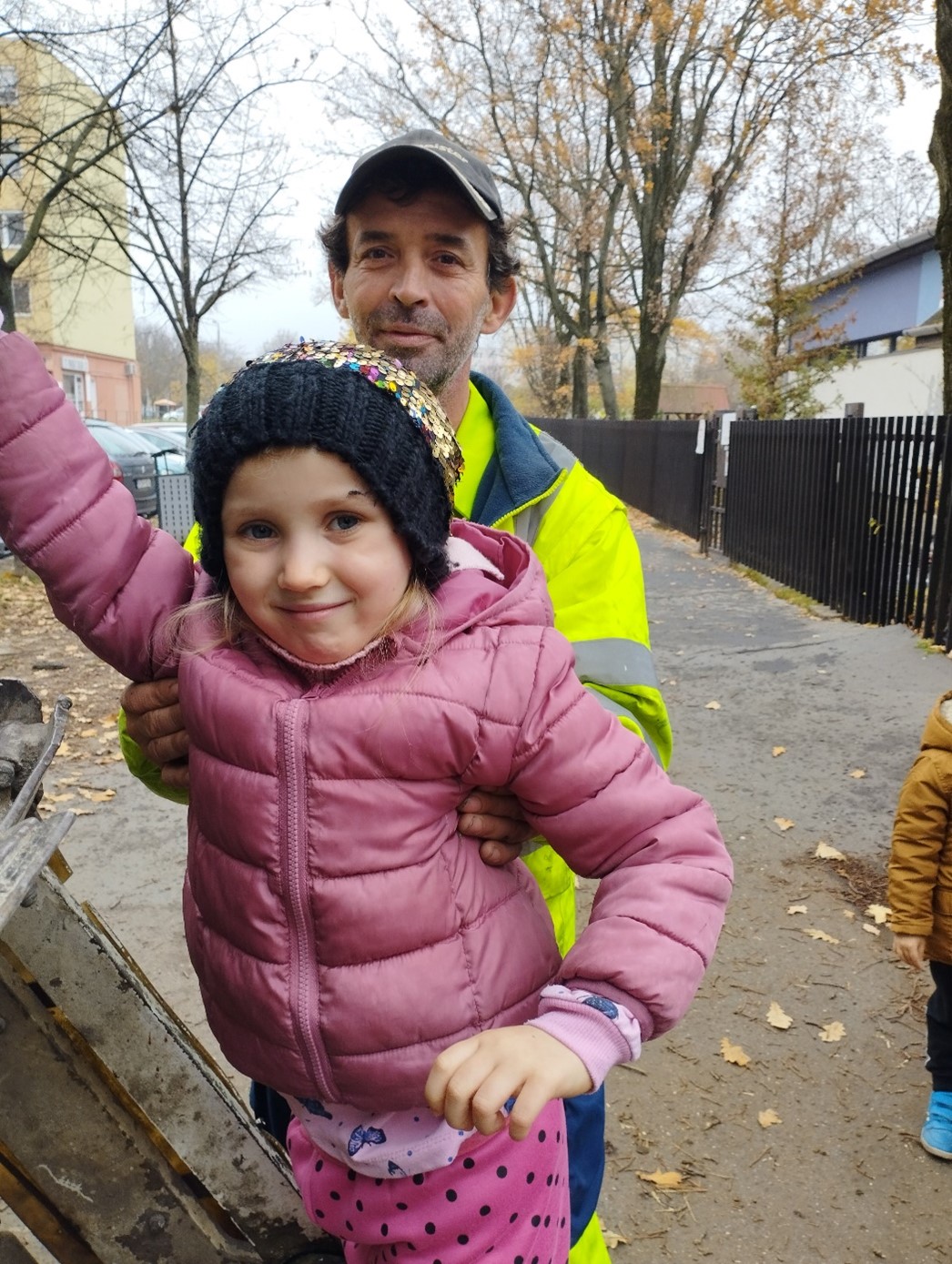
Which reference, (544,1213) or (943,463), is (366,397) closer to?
(544,1213)

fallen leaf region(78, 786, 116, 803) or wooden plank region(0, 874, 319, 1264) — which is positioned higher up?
wooden plank region(0, 874, 319, 1264)

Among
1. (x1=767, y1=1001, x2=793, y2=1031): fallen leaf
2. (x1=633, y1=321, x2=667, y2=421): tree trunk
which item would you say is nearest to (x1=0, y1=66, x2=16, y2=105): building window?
(x1=767, y1=1001, x2=793, y2=1031): fallen leaf

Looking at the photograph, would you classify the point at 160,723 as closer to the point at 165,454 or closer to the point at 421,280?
the point at 421,280

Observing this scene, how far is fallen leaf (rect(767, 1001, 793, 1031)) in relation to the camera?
12.2ft

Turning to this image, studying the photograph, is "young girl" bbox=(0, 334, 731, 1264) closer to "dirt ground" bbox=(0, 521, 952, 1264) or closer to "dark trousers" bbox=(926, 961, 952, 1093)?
"dirt ground" bbox=(0, 521, 952, 1264)

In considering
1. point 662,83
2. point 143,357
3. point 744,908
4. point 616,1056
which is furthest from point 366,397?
point 143,357

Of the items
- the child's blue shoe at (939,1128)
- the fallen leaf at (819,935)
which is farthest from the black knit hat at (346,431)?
the fallen leaf at (819,935)

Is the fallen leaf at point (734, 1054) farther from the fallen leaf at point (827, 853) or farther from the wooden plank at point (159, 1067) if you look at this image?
the wooden plank at point (159, 1067)

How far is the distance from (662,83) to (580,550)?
21532mm

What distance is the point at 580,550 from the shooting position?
78.1 inches

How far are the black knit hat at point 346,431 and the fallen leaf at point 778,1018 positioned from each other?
289 centimetres

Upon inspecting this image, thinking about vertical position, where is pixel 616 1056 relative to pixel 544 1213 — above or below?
above

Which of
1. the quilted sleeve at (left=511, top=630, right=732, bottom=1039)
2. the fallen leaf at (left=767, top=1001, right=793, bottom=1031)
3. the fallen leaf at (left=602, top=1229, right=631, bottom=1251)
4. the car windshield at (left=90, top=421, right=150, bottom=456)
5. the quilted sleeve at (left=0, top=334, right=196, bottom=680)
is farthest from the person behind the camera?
the car windshield at (left=90, top=421, right=150, bottom=456)

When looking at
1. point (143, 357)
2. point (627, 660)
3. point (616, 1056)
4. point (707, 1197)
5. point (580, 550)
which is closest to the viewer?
point (616, 1056)
